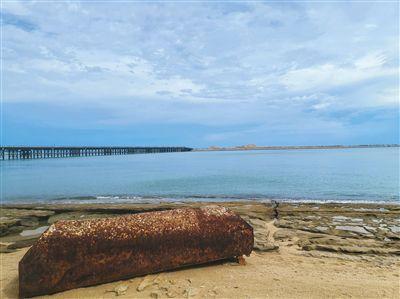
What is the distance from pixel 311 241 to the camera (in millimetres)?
9039

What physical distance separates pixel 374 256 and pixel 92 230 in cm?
637

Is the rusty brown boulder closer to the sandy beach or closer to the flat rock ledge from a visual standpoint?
the sandy beach

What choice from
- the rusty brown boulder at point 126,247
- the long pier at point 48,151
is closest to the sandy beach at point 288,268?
the rusty brown boulder at point 126,247

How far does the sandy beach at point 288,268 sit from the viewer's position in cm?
546

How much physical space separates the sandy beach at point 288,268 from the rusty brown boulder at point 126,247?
0.70ft

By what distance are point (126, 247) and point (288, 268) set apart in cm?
323

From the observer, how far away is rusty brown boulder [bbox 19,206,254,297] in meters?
5.37

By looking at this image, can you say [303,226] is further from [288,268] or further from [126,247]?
[126,247]

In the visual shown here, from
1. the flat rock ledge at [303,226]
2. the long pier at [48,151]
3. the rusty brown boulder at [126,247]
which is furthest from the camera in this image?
the long pier at [48,151]

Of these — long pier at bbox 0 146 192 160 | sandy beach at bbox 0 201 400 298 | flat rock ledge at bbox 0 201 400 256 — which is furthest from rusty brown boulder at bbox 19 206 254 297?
long pier at bbox 0 146 192 160

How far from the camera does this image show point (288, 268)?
6.66 metres

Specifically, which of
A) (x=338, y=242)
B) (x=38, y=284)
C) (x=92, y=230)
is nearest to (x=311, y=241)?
(x=338, y=242)

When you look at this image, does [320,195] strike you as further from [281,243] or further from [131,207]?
[281,243]

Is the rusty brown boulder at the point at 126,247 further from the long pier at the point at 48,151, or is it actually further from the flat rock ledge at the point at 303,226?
the long pier at the point at 48,151
